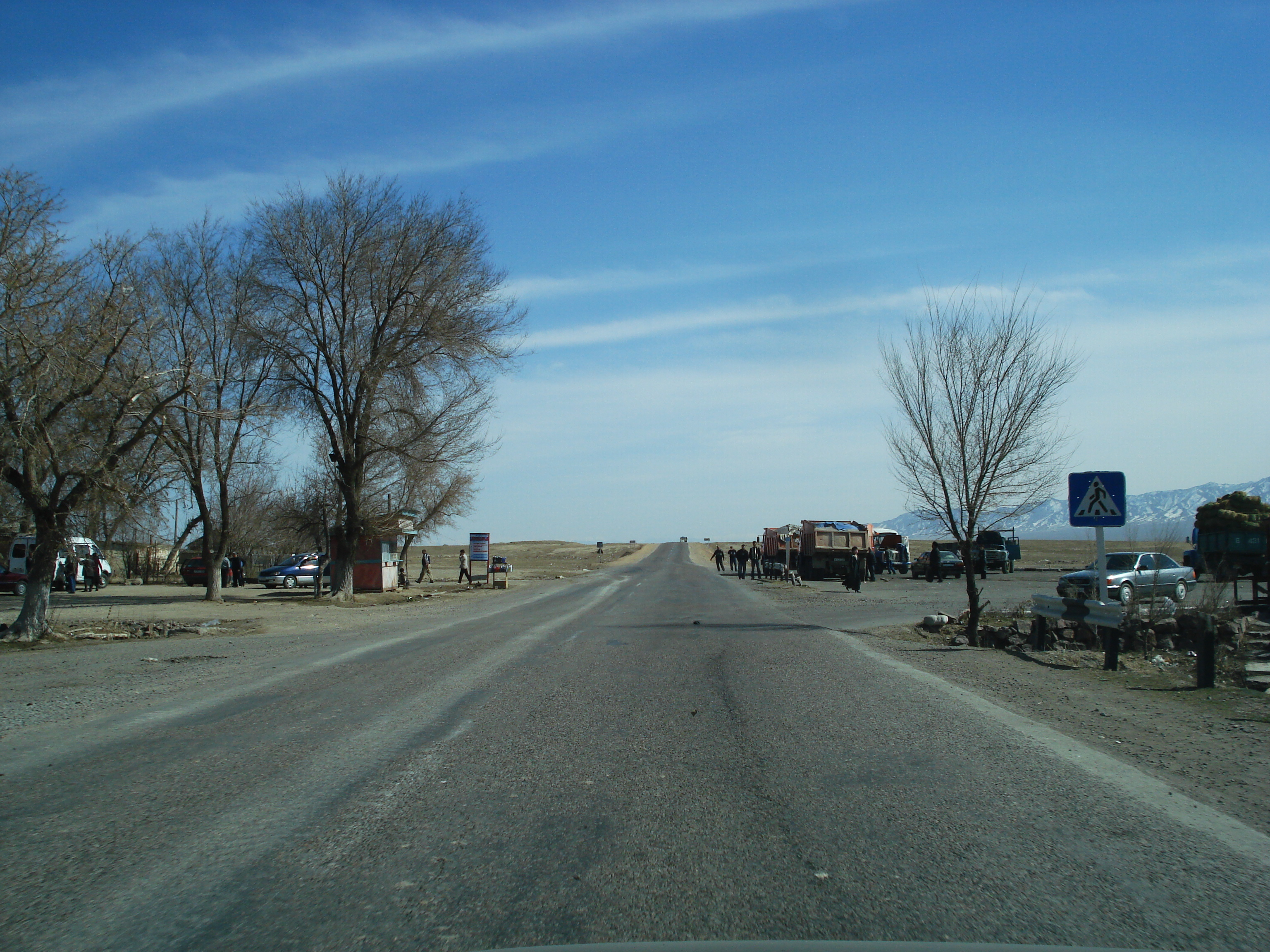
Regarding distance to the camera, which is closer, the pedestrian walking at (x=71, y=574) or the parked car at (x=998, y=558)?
the pedestrian walking at (x=71, y=574)

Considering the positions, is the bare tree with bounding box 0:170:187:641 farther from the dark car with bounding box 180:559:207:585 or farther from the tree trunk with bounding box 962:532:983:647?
the dark car with bounding box 180:559:207:585

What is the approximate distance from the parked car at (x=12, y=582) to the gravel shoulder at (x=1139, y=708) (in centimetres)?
3498

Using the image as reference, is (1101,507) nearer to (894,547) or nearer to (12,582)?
(12,582)

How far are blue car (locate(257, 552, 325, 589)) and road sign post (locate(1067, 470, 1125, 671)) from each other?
3727 cm

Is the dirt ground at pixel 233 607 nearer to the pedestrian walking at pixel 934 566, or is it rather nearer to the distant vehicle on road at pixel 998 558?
the pedestrian walking at pixel 934 566

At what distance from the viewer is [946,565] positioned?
151 feet

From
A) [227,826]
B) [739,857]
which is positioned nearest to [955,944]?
[739,857]

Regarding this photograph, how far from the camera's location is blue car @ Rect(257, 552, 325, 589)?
43.3m

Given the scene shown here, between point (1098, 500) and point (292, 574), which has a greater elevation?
point (1098, 500)

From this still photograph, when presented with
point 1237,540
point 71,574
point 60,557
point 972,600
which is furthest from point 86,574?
point 1237,540

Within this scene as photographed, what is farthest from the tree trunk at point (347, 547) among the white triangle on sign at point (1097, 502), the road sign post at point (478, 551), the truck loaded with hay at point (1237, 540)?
the truck loaded with hay at point (1237, 540)

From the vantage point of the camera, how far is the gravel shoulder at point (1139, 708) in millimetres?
6152

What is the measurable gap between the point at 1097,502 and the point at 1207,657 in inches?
123

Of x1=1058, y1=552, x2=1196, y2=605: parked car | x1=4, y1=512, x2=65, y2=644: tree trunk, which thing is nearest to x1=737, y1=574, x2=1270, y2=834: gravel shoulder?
x1=1058, y1=552, x2=1196, y2=605: parked car
